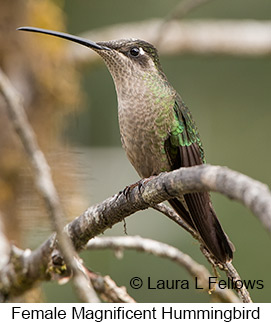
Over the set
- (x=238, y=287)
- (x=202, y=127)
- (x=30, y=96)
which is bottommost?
(x=238, y=287)

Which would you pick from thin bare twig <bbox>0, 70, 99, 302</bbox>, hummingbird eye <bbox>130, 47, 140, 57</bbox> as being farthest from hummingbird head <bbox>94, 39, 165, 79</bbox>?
thin bare twig <bbox>0, 70, 99, 302</bbox>

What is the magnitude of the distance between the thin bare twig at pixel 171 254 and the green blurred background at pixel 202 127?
2.58m

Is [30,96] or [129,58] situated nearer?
[129,58]

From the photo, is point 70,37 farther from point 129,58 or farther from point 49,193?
point 49,193

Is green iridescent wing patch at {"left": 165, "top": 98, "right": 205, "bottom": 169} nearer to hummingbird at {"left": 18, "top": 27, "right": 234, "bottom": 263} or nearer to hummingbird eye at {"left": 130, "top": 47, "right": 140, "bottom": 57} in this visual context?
hummingbird at {"left": 18, "top": 27, "right": 234, "bottom": 263}

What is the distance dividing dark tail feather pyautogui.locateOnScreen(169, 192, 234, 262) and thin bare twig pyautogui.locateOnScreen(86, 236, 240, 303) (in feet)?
0.65

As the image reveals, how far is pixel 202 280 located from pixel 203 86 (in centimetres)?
689

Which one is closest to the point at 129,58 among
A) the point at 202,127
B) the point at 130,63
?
the point at 130,63

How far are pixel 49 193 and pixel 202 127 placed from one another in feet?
21.8

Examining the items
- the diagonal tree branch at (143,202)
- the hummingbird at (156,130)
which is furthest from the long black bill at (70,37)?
the diagonal tree branch at (143,202)

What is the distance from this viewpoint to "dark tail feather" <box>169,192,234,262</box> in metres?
2.31

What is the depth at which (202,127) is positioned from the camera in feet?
27.2

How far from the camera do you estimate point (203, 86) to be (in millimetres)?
9258
